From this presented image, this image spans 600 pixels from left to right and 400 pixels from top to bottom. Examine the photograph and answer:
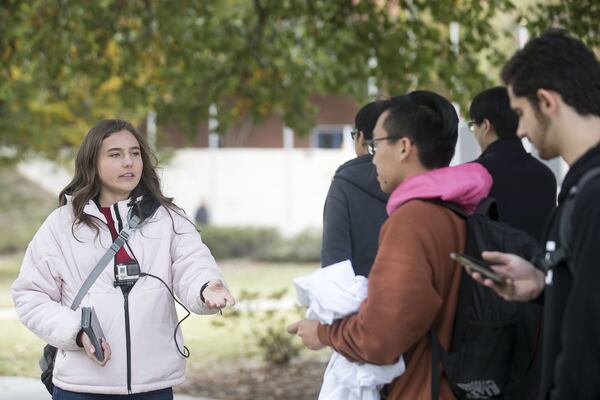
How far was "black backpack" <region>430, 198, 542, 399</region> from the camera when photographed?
10.2 ft

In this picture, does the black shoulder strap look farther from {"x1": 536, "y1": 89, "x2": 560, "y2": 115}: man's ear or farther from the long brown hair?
the long brown hair

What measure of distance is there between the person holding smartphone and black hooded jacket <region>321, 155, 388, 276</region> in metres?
0.59

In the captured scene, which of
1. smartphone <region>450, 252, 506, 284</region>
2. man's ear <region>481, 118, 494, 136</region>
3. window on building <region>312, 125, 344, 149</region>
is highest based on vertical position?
man's ear <region>481, 118, 494, 136</region>

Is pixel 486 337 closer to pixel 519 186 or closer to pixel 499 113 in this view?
pixel 519 186

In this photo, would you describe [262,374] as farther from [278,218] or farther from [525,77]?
[278,218]

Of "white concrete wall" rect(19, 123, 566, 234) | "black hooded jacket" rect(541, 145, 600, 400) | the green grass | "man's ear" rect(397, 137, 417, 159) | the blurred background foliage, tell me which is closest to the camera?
"black hooded jacket" rect(541, 145, 600, 400)

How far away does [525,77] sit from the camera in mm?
2830

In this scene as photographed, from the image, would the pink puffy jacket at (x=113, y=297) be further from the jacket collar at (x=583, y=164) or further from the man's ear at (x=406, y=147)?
the jacket collar at (x=583, y=164)

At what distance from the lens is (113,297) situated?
418 cm

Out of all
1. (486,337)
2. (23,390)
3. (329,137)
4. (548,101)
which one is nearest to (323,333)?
(486,337)

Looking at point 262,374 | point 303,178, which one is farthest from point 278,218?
point 262,374

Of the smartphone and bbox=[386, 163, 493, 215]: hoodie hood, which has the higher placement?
bbox=[386, 163, 493, 215]: hoodie hood

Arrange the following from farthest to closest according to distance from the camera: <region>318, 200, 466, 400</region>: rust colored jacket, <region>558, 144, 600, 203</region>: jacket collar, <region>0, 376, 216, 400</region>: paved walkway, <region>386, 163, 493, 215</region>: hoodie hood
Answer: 1. <region>0, 376, 216, 400</region>: paved walkway
2. <region>386, 163, 493, 215</region>: hoodie hood
3. <region>318, 200, 466, 400</region>: rust colored jacket
4. <region>558, 144, 600, 203</region>: jacket collar

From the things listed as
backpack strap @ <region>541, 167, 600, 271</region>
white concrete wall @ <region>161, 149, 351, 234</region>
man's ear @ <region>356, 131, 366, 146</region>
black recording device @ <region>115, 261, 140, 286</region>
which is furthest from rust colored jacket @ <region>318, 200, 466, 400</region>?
white concrete wall @ <region>161, 149, 351, 234</region>
